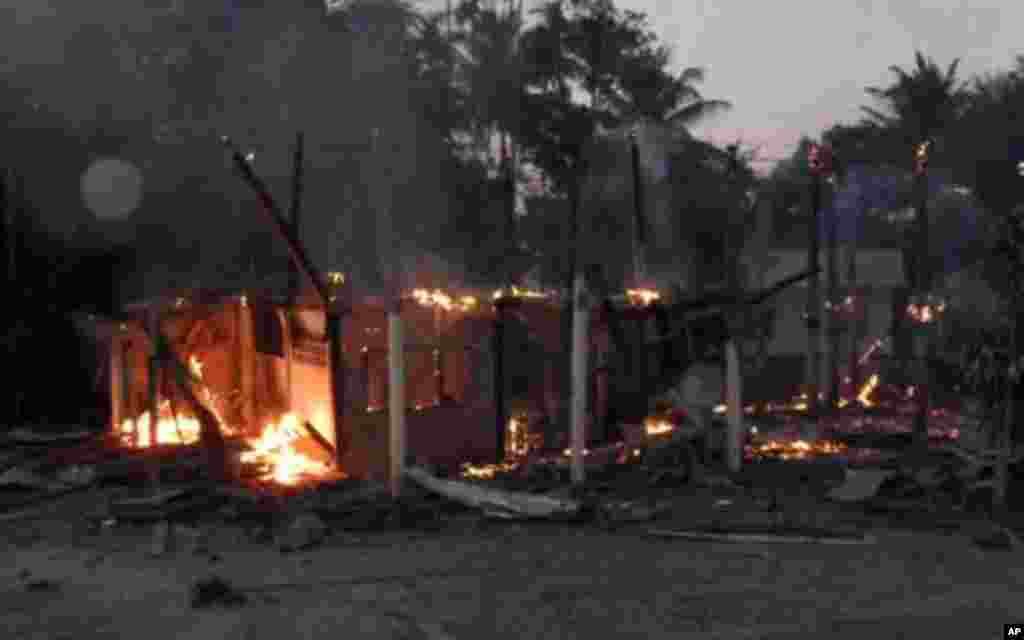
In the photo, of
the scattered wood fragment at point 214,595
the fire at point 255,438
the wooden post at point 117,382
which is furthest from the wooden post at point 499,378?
the scattered wood fragment at point 214,595

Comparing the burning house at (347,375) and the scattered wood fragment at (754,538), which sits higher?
the burning house at (347,375)

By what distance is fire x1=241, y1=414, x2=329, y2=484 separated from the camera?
13.2m

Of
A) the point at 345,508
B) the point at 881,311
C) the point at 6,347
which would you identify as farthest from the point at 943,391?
the point at 6,347

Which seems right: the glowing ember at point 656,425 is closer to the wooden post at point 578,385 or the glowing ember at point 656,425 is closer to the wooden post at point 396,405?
the wooden post at point 578,385

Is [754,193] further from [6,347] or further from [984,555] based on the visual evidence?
[984,555]

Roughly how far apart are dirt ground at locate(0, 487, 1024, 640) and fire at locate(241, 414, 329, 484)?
2.53 metres

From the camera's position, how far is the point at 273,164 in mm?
20797

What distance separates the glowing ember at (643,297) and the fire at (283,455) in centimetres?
535

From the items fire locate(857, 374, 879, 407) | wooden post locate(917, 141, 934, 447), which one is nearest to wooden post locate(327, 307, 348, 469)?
wooden post locate(917, 141, 934, 447)

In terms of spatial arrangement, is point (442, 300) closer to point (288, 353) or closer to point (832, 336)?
point (288, 353)

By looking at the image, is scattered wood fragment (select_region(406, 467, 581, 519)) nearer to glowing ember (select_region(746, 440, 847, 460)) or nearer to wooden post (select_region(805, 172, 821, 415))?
glowing ember (select_region(746, 440, 847, 460))

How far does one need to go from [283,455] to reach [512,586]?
6.10 m

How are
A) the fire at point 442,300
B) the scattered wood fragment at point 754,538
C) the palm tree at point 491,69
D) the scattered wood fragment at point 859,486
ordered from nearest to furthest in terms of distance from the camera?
the scattered wood fragment at point 754,538, the scattered wood fragment at point 859,486, the fire at point 442,300, the palm tree at point 491,69

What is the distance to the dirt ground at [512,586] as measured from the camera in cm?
761
